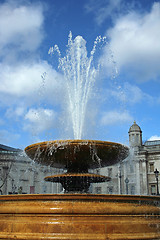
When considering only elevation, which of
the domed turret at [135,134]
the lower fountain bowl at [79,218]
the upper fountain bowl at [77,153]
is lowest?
the lower fountain bowl at [79,218]

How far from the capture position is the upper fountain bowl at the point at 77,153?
7.13 meters

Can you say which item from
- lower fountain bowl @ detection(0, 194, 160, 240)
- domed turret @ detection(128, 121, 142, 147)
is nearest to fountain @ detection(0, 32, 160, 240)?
lower fountain bowl @ detection(0, 194, 160, 240)

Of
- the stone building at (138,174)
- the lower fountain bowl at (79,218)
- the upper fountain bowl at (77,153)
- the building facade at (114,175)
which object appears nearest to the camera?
the lower fountain bowl at (79,218)

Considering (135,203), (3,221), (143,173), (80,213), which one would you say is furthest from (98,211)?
(143,173)

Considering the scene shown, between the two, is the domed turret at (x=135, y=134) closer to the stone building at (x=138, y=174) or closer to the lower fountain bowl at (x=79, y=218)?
the stone building at (x=138, y=174)

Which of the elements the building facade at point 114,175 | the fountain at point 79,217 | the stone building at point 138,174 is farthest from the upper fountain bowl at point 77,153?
the stone building at point 138,174

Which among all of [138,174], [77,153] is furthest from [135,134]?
[77,153]

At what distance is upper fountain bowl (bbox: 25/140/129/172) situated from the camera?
7133 mm

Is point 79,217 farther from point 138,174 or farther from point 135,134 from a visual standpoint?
point 135,134

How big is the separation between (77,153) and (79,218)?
2402mm

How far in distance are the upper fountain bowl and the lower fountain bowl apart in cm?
170

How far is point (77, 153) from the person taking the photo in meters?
7.54

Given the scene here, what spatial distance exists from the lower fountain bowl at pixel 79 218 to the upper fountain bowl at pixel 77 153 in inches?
67.0

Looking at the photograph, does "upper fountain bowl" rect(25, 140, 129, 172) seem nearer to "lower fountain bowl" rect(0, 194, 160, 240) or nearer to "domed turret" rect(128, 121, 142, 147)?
"lower fountain bowl" rect(0, 194, 160, 240)
